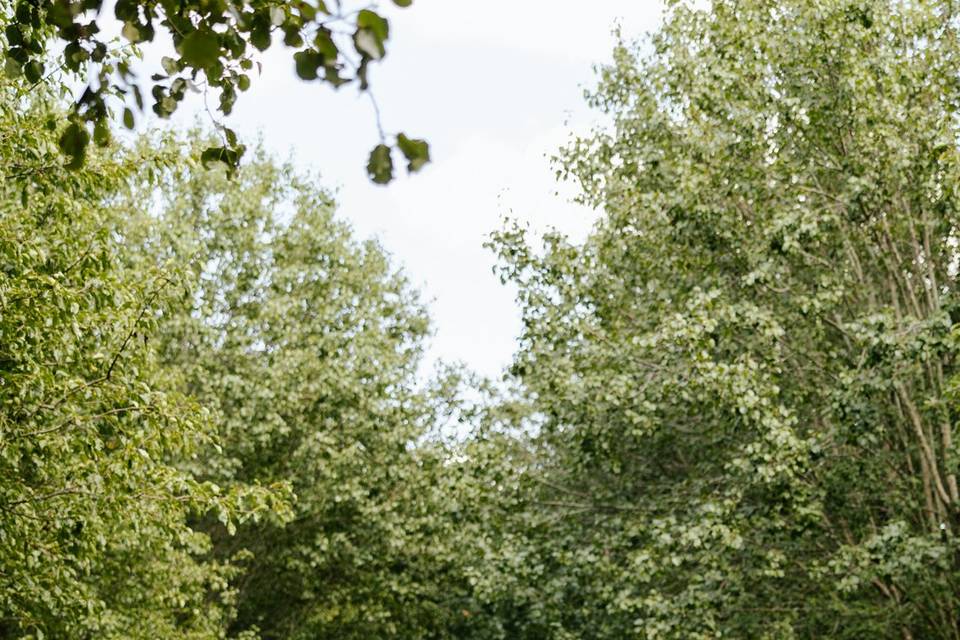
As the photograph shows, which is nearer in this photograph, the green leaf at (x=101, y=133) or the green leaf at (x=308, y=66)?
the green leaf at (x=308, y=66)

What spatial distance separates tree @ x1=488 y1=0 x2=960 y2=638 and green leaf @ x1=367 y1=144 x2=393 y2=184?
10.7m

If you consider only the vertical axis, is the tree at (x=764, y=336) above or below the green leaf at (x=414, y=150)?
above

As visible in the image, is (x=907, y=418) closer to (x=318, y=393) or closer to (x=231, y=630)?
(x=318, y=393)

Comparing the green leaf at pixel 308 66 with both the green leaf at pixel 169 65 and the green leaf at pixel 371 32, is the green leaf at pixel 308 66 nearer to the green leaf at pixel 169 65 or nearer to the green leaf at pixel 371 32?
the green leaf at pixel 371 32

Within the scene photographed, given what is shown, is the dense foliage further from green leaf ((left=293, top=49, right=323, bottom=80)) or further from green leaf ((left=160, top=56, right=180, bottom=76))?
green leaf ((left=293, top=49, right=323, bottom=80))

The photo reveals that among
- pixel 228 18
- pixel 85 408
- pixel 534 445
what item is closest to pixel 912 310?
pixel 534 445

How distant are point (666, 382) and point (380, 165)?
37.2ft

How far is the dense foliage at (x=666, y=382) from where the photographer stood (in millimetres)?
10844

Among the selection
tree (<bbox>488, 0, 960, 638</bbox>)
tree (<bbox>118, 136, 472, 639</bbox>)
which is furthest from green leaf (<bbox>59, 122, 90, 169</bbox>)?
tree (<bbox>118, 136, 472, 639</bbox>)

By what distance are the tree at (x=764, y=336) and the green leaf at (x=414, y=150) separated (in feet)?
35.4

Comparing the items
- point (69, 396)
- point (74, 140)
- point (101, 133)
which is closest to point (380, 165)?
point (74, 140)

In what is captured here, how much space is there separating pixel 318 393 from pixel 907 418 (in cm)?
1125

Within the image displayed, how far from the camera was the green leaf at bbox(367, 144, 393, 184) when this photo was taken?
349 centimetres

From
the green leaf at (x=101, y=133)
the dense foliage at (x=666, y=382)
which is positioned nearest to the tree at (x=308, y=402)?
the dense foliage at (x=666, y=382)
